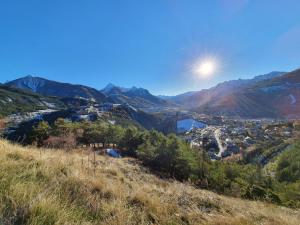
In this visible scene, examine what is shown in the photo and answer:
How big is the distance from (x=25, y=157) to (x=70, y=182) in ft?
7.58

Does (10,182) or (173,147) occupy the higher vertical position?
(10,182)

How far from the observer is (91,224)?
12.6ft

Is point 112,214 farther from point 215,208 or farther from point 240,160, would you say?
point 240,160

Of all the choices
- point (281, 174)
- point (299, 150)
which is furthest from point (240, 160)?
point (281, 174)

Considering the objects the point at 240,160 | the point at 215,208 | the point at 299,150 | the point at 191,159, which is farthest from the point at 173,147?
the point at 240,160

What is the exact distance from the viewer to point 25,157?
275 inches

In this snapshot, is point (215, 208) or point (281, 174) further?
point (281, 174)

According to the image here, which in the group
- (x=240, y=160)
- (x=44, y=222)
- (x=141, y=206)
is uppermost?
(x=44, y=222)

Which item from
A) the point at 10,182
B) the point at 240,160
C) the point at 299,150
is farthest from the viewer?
the point at 240,160

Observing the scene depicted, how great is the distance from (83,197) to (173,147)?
33258 mm

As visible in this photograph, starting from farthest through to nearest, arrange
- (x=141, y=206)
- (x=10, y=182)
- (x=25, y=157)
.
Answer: (x=25, y=157), (x=141, y=206), (x=10, y=182)

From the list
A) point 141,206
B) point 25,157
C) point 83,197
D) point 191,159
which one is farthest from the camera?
point 191,159

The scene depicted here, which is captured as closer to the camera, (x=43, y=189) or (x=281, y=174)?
(x=43, y=189)

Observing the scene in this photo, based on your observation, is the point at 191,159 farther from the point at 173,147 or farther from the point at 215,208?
the point at 215,208
